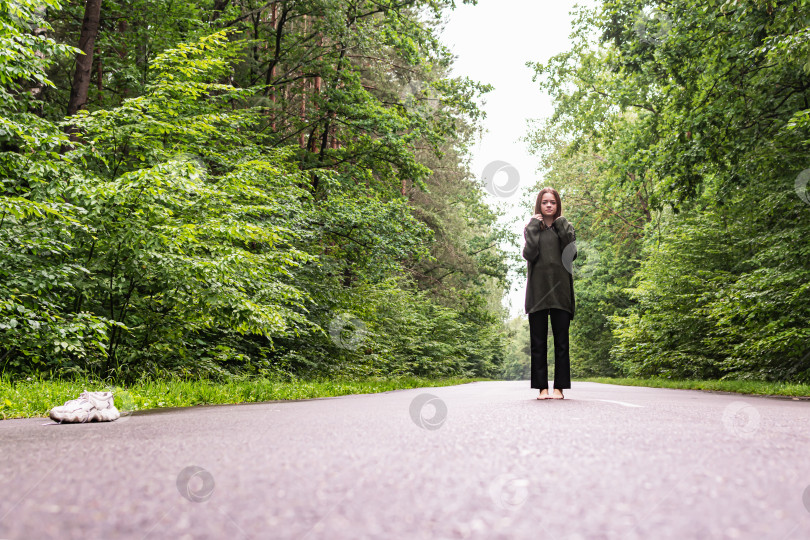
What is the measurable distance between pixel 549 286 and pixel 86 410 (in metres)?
4.60

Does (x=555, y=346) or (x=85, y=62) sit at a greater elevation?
(x=85, y=62)

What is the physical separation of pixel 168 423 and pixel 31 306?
148 inches

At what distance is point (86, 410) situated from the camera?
4.52 metres

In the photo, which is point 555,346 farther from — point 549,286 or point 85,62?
point 85,62

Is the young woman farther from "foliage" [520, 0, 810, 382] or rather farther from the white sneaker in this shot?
"foliage" [520, 0, 810, 382]

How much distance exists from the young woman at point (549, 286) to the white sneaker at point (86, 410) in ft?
13.6

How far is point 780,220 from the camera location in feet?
38.3

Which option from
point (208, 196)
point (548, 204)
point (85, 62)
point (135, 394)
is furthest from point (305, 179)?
point (548, 204)

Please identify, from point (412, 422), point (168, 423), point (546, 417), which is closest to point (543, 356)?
point (546, 417)

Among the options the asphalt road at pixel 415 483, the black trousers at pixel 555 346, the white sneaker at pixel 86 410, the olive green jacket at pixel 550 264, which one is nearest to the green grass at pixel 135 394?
the white sneaker at pixel 86 410

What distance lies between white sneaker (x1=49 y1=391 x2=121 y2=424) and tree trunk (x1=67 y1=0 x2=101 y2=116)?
8181mm

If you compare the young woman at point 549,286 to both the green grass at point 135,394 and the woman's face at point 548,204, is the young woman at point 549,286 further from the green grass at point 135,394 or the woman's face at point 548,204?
the green grass at point 135,394

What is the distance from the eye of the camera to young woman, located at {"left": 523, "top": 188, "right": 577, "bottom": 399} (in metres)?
6.25

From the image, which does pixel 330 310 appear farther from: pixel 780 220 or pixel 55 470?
pixel 55 470
